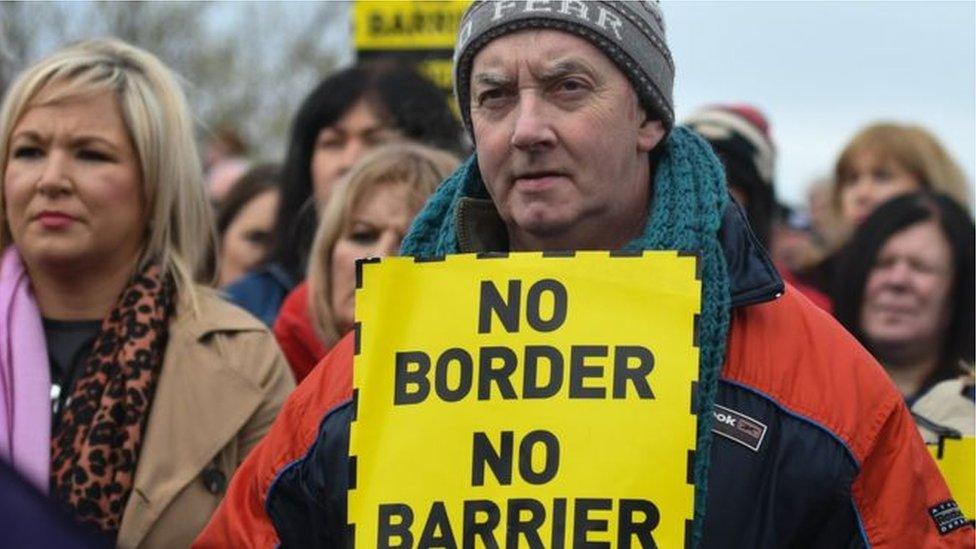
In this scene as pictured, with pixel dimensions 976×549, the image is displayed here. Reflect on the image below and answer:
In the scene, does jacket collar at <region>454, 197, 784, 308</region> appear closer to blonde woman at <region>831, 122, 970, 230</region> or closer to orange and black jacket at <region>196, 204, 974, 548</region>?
orange and black jacket at <region>196, 204, 974, 548</region>

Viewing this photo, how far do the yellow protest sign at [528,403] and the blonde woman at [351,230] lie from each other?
2.14 meters

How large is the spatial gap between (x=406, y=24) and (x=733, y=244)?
5015mm

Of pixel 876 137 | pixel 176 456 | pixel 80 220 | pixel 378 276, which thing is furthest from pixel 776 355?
pixel 876 137

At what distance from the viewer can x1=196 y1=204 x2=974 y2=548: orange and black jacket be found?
11.3ft

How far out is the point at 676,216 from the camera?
3656 mm

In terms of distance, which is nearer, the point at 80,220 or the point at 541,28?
the point at 541,28

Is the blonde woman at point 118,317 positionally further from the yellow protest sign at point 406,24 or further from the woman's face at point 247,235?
the yellow protest sign at point 406,24

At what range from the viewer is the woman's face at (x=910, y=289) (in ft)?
19.9

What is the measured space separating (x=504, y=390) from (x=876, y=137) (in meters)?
4.70

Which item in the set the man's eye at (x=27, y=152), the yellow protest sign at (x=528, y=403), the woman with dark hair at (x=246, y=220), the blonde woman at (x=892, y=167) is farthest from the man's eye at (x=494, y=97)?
the woman with dark hair at (x=246, y=220)

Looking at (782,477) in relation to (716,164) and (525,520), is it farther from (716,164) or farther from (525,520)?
(716,164)

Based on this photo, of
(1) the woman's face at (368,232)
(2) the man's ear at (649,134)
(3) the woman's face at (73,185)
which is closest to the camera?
(2) the man's ear at (649,134)

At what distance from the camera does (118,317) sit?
486 cm

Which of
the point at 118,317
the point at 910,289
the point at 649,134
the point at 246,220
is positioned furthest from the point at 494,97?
the point at 246,220
